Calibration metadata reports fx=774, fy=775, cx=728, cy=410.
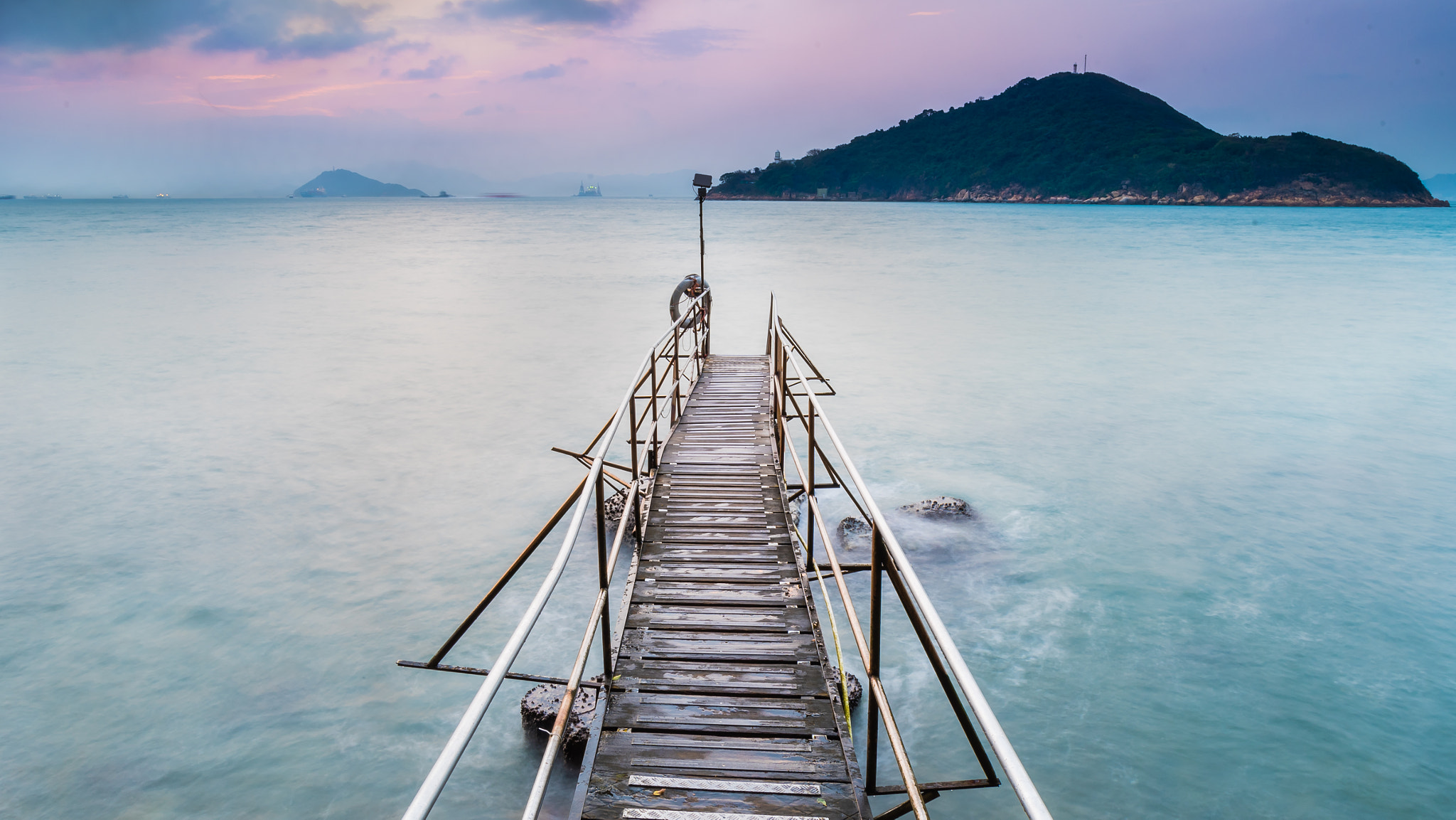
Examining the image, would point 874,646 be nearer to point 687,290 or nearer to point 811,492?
point 811,492

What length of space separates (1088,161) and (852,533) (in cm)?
15545

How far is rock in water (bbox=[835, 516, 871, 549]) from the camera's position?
9.29 metres

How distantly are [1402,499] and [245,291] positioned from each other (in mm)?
40662

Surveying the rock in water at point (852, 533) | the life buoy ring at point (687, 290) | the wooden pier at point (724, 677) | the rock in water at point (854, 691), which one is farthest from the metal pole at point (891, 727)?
the life buoy ring at point (687, 290)

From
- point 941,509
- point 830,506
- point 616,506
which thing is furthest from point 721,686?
point 941,509

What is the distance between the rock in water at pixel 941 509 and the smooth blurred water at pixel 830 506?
0.34m

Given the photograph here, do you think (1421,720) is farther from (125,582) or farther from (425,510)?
(125,582)

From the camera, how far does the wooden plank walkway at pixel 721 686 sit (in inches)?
130

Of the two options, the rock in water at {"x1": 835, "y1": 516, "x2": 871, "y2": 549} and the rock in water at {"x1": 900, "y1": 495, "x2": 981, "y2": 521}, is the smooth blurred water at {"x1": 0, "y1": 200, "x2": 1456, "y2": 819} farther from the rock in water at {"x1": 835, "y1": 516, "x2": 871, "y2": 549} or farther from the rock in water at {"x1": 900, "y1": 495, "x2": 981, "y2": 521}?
the rock in water at {"x1": 835, "y1": 516, "x2": 871, "y2": 549}

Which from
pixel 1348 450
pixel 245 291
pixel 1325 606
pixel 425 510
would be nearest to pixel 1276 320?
pixel 1348 450

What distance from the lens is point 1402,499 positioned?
37.1 ft

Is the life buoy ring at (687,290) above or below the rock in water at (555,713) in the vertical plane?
above

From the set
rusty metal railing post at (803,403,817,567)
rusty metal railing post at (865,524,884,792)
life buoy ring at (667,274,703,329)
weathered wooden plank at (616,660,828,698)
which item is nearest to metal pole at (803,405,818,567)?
rusty metal railing post at (803,403,817,567)

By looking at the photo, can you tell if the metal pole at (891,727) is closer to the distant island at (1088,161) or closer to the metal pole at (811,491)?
the metal pole at (811,491)
